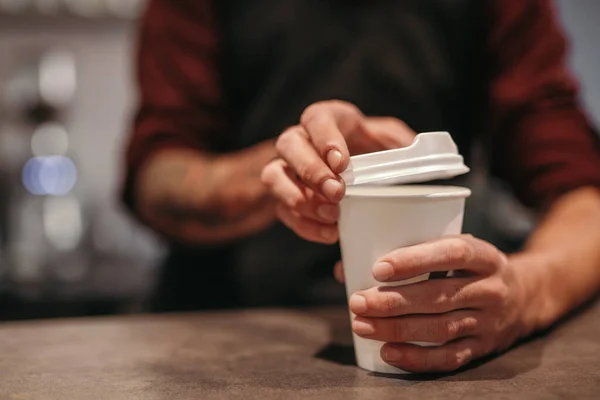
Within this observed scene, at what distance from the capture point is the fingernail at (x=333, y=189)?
0.63 metres

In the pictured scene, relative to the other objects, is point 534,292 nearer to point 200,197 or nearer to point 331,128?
point 331,128

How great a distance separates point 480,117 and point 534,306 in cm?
67

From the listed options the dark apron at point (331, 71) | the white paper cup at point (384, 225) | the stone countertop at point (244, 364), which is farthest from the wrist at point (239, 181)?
the white paper cup at point (384, 225)

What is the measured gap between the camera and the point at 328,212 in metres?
0.73

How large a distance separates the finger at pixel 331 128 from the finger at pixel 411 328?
0.15 m

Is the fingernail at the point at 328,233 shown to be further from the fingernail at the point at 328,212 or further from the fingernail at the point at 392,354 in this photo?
the fingernail at the point at 392,354

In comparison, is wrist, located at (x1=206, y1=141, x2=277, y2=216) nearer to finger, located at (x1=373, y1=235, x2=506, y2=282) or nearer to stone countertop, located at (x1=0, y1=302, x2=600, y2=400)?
stone countertop, located at (x1=0, y1=302, x2=600, y2=400)

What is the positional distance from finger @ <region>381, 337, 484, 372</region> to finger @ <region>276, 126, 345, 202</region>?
0.16 meters

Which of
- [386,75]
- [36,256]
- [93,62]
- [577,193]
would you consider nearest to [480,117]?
[386,75]

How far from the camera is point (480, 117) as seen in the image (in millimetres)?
1388

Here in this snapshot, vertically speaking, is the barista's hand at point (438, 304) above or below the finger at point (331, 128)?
below

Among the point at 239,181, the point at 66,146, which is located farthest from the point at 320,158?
the point at 66,146

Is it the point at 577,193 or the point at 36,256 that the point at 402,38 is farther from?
the point at 36,256

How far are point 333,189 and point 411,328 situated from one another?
150 millimetres
